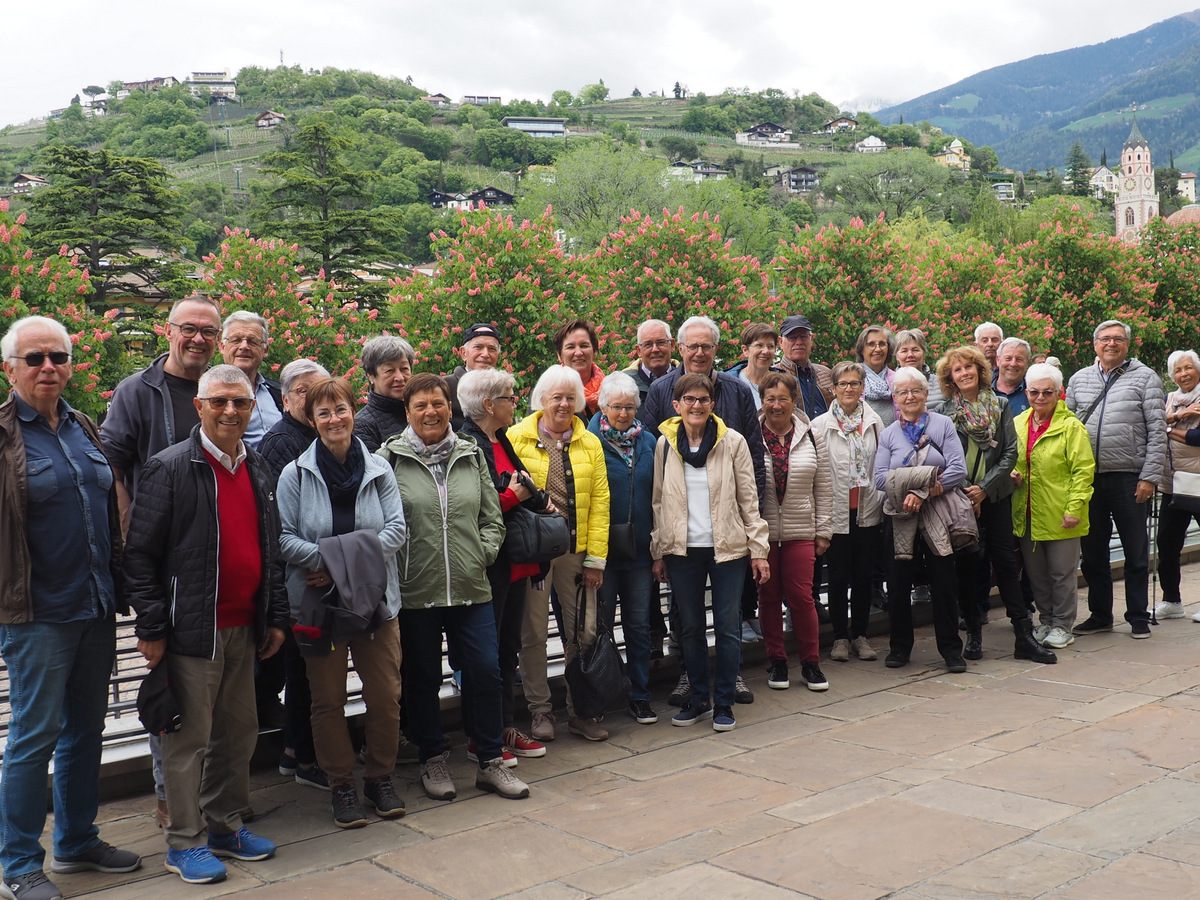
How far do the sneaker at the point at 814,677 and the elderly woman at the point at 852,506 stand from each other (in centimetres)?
68

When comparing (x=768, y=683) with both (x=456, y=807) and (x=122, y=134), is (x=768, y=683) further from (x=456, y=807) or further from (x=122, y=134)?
(x=122, y=134)

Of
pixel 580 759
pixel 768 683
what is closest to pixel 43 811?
pixel 580 759

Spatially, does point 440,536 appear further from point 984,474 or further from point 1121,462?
point 1121,462

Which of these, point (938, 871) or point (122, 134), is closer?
point (938, 871)

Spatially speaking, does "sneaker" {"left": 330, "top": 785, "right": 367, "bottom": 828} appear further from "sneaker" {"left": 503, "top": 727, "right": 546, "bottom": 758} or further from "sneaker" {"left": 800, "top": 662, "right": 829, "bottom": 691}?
"sneaker" {"left": 800, "top": 662, "right": 829, "bottom": 691}

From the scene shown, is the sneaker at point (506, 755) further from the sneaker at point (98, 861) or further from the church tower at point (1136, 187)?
the church tower at point (1136, 187)

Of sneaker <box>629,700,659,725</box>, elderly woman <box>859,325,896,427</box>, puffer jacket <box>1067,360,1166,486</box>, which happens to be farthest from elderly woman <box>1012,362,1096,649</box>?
sneaker <box>629,700,659,725</box>

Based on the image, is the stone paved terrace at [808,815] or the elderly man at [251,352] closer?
the stone paved terrace at [808,815]

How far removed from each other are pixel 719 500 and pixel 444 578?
1642 millimetres

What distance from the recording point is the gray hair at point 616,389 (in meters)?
5.71

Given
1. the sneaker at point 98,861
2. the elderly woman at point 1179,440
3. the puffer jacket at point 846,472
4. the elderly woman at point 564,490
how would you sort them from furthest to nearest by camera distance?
the elderly woman at point 1179,440, the puffer jacket at point 846,472, the elderly woman at point 564,490, the sneaker at point 98,861

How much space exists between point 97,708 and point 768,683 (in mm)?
3750

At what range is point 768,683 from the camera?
6504 mm

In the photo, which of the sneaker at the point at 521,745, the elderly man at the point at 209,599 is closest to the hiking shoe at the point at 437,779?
the sneaker at the point at 521,745
